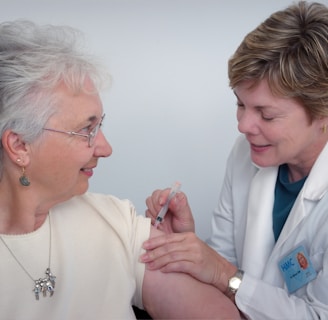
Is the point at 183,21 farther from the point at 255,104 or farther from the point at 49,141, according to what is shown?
the point at 49,141

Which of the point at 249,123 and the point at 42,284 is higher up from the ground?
the point at 249,123

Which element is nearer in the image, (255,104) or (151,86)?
(255,104)

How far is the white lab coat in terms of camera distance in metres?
1.47

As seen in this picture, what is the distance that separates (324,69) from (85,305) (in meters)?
0.92

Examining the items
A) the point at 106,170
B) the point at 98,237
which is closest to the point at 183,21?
the point at 106,170

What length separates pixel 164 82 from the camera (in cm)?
249

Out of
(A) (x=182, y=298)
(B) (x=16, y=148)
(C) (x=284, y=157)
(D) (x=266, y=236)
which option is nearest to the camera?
(B) (x=16, y=148)

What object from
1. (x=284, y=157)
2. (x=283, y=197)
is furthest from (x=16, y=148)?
(x=283, y=197)

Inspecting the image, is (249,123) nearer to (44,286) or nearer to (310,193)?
(310,193)

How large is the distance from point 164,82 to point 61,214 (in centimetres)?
116

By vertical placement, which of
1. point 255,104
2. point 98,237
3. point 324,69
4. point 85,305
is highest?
point 324,69

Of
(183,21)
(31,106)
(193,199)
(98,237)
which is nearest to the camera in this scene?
(31,106)

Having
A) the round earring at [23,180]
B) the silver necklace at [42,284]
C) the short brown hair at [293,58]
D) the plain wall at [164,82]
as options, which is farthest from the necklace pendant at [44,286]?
the plain wall at [164,82]

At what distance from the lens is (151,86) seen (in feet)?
8.16
